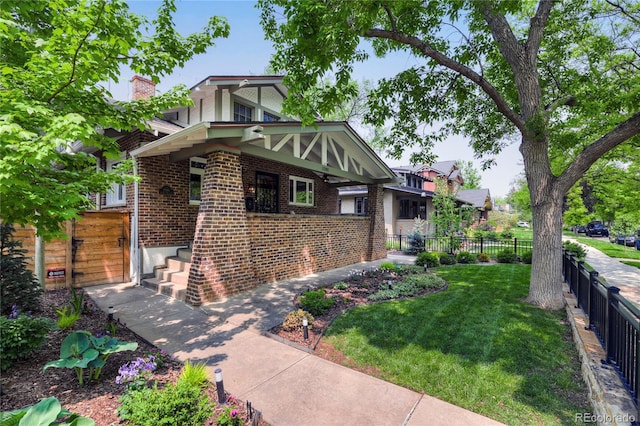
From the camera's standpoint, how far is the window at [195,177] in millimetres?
8648

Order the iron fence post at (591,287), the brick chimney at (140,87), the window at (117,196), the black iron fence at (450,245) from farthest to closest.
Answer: the black iron fence at (450,245) → the brick chimney at (140,87) → the window at (117,196) → the iron fence post at (591,287)

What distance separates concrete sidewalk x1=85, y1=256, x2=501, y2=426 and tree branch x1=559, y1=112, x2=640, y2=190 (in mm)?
5310

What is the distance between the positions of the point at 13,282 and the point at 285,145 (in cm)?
691

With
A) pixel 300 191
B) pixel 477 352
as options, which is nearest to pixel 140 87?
pixel 300 191

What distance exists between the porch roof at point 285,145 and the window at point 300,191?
5.99ft

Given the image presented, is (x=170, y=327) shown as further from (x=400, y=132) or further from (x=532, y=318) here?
(x=400, y=132)

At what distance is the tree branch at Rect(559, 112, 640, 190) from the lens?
514 centimetres

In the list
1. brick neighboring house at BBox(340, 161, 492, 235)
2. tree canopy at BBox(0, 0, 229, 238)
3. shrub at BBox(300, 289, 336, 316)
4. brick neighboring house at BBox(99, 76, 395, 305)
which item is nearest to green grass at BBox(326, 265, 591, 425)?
shrub at BBox(300, 289, 336, 316)

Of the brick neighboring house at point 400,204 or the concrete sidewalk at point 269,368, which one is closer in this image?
the concrete sidewalk at point 269,368

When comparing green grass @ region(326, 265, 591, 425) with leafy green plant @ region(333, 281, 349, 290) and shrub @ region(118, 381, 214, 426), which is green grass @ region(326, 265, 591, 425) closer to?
leafy green plant @ region(333, 281, 349, 290)

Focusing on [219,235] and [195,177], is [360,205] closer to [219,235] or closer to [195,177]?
[195,177]

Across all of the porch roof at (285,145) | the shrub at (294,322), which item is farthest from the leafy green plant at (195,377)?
the porch roof at (285,145)

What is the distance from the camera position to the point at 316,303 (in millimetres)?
5672

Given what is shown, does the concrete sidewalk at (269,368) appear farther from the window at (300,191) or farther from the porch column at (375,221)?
the porch column at (375,221)
